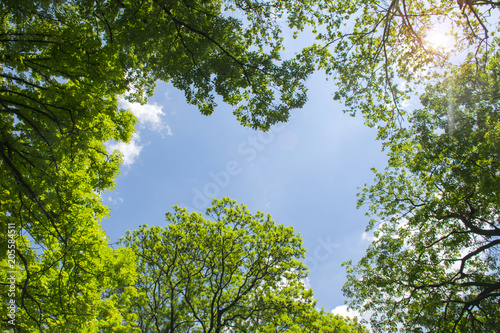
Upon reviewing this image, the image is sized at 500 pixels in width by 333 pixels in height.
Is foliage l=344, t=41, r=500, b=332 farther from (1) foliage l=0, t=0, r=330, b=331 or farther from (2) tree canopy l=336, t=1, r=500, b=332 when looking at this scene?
(1) foliage l=0, t=0, r=330, b=331

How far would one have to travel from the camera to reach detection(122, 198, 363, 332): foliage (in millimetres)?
14906

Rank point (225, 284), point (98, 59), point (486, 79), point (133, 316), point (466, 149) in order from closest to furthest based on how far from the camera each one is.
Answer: point (98, 59) < point (466, 149) < point (486, 79) < point (133, 316) < point (225, 284)

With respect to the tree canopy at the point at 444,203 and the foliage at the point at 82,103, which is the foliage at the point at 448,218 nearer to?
the tree canopy at the point at 444,203

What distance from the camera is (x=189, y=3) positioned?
7.73 metres

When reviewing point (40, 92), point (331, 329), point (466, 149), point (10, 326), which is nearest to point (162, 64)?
point (40, 92)

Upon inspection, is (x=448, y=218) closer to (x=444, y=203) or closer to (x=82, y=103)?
(x=444, y=203)

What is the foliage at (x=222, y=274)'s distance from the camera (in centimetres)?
1491

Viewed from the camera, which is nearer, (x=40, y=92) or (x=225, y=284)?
(x=40, y=92)

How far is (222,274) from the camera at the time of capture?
1509 cm

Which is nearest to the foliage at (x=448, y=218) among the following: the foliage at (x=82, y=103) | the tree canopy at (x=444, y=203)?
the tree canopy at (x=444, y=203)

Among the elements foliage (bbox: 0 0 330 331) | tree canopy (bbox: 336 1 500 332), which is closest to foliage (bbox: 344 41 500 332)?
tree canopy (bbox: 336 1 500 332)

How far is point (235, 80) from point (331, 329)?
15747 millimetres

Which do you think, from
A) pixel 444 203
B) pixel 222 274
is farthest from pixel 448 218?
pixel 222 274

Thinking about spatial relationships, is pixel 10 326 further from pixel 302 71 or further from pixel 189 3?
pixel 302 71
